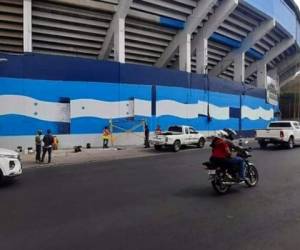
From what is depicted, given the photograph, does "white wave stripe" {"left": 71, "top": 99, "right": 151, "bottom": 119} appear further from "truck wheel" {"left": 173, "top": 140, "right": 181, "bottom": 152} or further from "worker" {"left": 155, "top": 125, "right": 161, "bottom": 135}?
"truck wheel" {"left": 173, "top": 140, "right": 181, "bottom": 152}

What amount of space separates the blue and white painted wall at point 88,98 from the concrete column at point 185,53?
82 centimetres

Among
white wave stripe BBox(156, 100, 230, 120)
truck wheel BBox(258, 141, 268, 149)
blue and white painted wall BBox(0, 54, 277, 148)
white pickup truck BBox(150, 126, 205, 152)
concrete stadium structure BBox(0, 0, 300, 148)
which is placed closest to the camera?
blue and white painted wall BBox(0, 54, 277, 148)

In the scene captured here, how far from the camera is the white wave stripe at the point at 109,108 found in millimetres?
27448

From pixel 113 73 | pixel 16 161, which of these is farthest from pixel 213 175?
pixel 113 73

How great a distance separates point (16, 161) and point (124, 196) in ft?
14.5

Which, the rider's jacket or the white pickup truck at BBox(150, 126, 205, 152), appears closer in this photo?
the rider's jacket

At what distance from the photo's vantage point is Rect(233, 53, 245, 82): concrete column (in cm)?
4297

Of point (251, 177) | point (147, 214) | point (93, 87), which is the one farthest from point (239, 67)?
point (147, 214)

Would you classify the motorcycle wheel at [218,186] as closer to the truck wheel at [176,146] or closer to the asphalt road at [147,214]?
the asphalt road at [147,214]

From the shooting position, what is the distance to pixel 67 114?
26.9 metres

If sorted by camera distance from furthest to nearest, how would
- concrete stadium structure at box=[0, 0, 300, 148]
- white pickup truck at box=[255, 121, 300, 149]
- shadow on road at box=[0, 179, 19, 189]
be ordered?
white pickup truck at box=[255, 121, 300, 149] → concrete stadium structure at box=[0, 0, 300, 148] → shadow on road at box=[0, 179, 19, 189]

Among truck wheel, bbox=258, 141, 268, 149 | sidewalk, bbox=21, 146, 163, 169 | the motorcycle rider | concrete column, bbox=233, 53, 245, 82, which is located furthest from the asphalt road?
concrete column, bbox=233, 53, 245, 82

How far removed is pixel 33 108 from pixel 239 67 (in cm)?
2446

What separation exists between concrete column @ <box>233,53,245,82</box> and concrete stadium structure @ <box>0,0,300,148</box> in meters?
0.10
